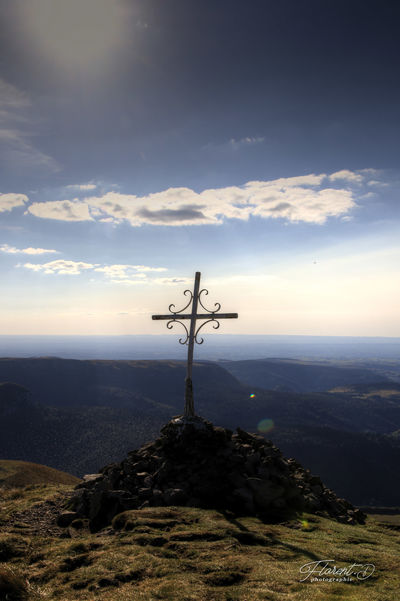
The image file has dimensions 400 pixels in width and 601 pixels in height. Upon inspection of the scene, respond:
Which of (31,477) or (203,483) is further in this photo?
(31,477)

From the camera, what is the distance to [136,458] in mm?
17906

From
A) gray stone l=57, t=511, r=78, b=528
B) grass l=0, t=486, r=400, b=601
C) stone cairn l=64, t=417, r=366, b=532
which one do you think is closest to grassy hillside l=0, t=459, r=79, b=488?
stone cairn l=64, t=417, r=366, b=532

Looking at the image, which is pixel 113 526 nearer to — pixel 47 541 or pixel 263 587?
pixel 47 541

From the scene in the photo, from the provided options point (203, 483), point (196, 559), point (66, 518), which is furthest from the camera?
point (203, 483)

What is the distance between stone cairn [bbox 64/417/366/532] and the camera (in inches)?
553

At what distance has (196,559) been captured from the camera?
909 cm

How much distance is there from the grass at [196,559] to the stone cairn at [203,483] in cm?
106

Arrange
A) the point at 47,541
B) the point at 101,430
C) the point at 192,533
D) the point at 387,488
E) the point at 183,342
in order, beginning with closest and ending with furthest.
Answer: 1. the point at 192,533
2. the point at 47,541
3. the point at 183,342
4. the point at 387,488
5. the point at 101,430

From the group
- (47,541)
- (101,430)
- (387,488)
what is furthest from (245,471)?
(101,430)

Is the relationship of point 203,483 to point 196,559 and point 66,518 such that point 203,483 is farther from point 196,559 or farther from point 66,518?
point 196,559

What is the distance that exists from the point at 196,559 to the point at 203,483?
5.97 meters

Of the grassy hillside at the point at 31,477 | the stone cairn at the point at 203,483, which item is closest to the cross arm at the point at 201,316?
the stone cairn at the point at 203,483

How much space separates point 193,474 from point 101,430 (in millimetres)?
182318

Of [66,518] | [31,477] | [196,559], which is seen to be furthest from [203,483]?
[31,477]
